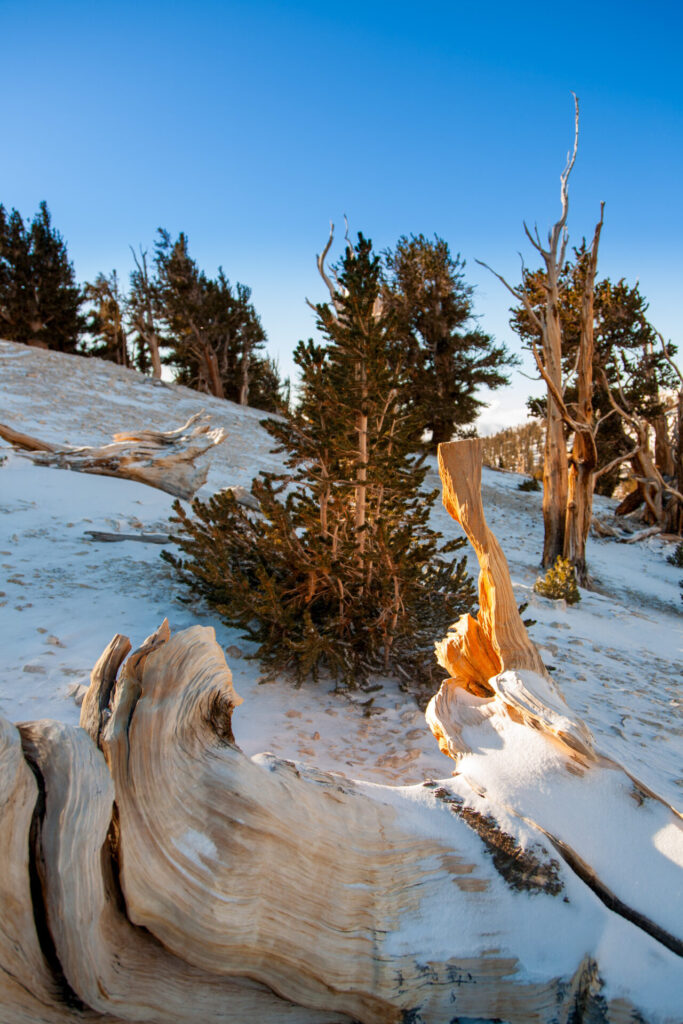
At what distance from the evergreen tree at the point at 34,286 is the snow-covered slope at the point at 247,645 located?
Answer: 2665cm

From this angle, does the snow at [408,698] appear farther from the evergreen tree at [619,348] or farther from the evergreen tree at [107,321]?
the evergreen tree at [107,321]

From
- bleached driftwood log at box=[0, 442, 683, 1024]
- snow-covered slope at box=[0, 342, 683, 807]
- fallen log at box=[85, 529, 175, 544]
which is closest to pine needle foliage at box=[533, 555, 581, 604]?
snow-covered slope at box=[0, 342, 683, 807]

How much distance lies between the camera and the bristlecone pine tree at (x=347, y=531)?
3418 mm

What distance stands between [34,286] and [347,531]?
34.6 meters

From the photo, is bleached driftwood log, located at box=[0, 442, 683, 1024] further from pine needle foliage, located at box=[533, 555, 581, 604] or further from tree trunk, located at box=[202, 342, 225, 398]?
tree trunk, located at box=[202, 342, 225, 398]

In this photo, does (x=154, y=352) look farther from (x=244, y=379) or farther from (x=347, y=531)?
(x=347, y=531)

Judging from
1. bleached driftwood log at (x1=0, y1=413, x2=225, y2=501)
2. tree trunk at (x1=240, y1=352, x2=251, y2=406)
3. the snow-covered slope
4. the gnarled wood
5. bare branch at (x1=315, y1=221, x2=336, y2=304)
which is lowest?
the snow-covered slope

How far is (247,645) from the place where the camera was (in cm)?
396

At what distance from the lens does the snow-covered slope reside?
9.16 feet

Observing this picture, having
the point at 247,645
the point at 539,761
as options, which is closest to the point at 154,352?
the point at 247,645

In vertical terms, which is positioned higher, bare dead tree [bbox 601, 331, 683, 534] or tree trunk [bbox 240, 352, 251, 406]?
tree trunk [bbox 240, 352, 251, 406]

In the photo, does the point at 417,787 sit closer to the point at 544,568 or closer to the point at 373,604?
the point at 373,604

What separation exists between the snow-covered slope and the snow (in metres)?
0.02

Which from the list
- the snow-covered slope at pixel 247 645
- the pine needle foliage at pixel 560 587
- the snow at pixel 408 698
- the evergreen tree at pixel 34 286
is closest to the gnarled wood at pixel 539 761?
the snow at pixel 408 698
